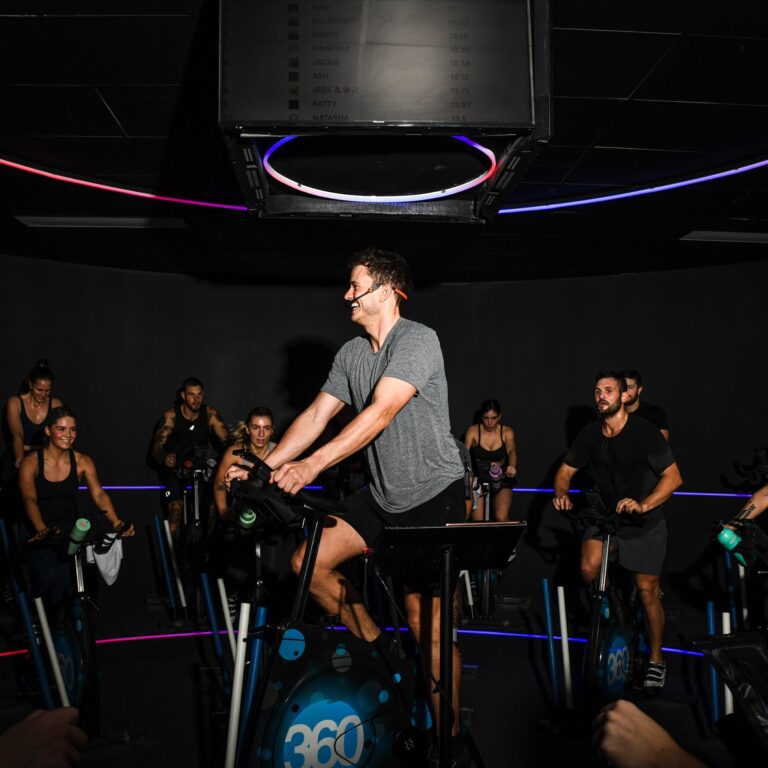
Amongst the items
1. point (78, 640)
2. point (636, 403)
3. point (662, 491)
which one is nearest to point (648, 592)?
point (662, 491)

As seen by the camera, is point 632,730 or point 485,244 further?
point 485,244

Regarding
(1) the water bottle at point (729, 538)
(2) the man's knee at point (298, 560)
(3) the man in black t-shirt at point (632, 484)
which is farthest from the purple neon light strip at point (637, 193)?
(2) the man's knee at point (298, 560)

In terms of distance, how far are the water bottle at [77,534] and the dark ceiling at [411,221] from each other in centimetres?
161

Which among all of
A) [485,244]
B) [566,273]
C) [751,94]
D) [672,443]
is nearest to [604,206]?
[485,244]

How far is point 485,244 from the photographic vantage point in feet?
20.7

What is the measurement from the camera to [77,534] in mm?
3496

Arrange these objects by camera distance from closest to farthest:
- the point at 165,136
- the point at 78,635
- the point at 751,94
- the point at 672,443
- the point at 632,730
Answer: the point at 632,730
the point at 78,635
the point at 751,94
the point at 165,136
the point at 672,443

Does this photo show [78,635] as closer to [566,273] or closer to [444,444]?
[444,444]

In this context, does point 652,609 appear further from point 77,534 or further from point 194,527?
point 194,527

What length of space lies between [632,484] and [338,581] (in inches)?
89.3

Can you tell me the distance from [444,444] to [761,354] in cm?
500

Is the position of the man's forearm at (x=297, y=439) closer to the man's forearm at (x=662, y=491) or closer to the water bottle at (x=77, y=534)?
the water bottle at (x=77, y=534)

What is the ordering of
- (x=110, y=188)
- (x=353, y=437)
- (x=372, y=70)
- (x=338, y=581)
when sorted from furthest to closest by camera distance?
(x=110, y=188) → (x=338, y=581) → (x=372, y=70) → (x=353, y=437)

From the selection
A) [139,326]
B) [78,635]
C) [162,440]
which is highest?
[139,326]
